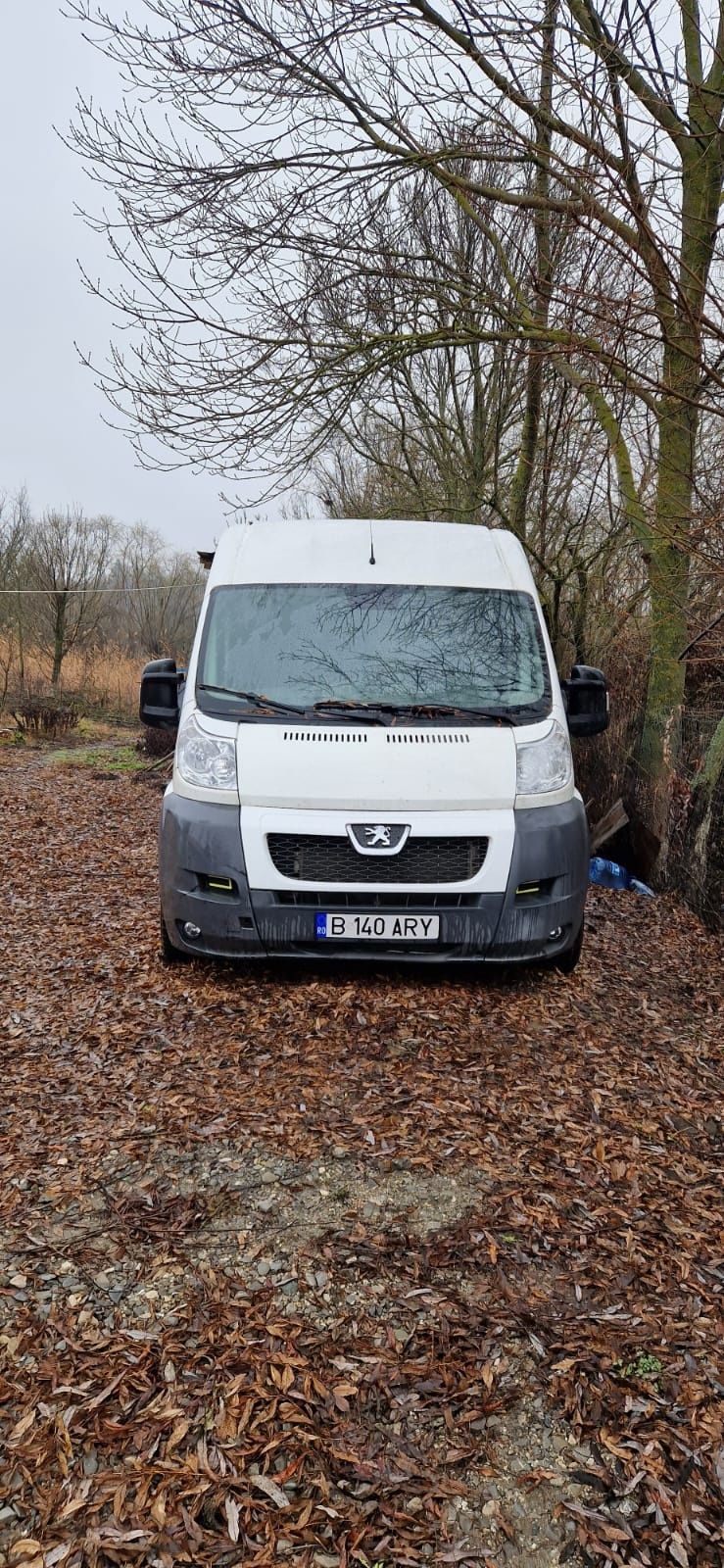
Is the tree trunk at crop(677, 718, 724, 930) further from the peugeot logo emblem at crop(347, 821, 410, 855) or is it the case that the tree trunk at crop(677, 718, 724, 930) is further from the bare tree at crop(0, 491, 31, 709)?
the bare tree at crop(0, 491, 31, 709)

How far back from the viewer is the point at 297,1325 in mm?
2348

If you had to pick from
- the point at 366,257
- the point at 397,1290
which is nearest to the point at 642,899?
the point at 397,1290

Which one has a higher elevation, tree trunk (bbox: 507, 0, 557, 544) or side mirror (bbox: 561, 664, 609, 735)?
tree trunk (bbox: 507, 0, 557, 544)

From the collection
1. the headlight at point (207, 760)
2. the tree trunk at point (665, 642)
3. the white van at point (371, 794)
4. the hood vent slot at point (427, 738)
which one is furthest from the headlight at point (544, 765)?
the tree trunk at point (665, 642)

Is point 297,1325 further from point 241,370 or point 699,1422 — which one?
point 241,370

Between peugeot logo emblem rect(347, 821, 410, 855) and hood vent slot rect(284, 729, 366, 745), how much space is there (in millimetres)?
397

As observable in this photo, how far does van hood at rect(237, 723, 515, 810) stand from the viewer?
3984 millimetres

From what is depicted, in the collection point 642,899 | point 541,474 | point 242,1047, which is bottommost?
point 642,899

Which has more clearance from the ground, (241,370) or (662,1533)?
(241,370)

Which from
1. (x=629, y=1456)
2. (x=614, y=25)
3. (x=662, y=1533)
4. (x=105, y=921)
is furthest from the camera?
(x=105, y=921)

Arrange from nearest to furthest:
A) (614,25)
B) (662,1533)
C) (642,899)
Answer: (662,1533), (614,25), (642,899)

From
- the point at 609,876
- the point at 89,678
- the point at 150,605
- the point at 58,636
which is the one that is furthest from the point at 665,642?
the point at 150,605

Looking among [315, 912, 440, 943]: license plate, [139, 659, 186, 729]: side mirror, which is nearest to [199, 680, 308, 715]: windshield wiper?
[139, 659, 186, 729]: side mirror

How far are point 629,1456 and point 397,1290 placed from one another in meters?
0.71
